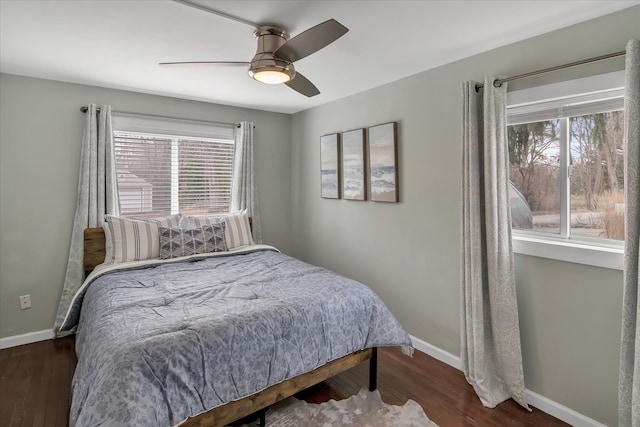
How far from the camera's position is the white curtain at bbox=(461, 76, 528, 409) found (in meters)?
2.15

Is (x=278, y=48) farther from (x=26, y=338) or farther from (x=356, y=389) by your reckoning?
(x=26, y=338)

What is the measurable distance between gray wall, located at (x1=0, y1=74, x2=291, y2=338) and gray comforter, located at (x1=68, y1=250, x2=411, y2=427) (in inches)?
35.7

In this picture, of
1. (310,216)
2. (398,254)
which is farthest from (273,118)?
(398,254)

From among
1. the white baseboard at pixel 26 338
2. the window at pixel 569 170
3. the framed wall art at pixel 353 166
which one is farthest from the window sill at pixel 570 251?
the white baseboard at pixel 26 338

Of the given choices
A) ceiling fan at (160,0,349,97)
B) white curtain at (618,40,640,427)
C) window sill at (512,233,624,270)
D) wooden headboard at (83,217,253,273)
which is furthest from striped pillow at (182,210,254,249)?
white curtain at (618,40,640,427)

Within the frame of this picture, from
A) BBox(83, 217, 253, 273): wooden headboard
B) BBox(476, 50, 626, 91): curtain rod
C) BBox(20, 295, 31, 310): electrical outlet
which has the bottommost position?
BBox(20, 295, 31, 310): electrical outlet

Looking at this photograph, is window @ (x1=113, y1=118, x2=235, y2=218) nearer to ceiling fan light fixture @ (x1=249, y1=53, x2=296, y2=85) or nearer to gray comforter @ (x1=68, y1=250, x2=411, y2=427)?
gray comforter @ (x1=68, y1=250, x2=411, y2=427)

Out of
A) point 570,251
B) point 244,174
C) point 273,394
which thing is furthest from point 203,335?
point 244,174

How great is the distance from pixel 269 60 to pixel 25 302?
2998 mm

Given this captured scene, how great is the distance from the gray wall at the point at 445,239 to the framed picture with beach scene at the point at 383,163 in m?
0.07

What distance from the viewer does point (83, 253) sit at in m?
3.08

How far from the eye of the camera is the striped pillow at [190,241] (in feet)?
9.95

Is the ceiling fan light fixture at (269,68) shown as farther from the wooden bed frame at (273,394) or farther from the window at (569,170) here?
the wooden bed frame at (273,394)

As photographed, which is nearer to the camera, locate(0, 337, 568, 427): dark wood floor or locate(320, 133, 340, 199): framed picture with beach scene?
locate(0, 337, 568, 427): dark wood floor
